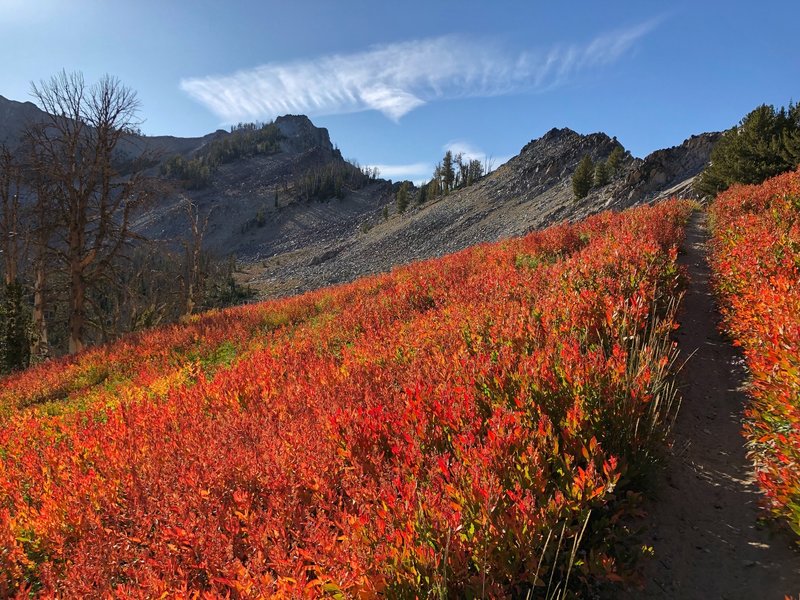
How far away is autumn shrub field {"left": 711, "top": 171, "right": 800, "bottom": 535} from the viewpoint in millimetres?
2768

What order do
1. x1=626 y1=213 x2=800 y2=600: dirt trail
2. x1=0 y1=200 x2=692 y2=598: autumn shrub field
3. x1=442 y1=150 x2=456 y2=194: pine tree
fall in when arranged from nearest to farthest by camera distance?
1. x1=0 y1=200 x2=692 y2=598: autumn shrub field
2. x1=626 y1=213 x2=800 y2=600: dirt trail
3. x1=442 y1=150 x2=456 y2=194: pine tree

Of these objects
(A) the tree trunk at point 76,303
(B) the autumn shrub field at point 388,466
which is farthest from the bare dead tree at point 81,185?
(B) the autumn shrub field at point 388,466

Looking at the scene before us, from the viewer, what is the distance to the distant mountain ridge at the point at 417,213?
44875 millimetres

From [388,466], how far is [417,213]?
8581 centimetres

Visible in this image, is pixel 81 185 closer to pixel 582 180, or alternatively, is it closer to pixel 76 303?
pixel 76 303

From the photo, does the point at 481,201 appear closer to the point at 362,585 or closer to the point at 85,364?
the point at 85,364

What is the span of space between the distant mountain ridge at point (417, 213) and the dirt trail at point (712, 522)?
672 inches

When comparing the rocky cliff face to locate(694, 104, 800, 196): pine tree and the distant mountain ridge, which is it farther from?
locate(694, 104, 800, 196): pine tree

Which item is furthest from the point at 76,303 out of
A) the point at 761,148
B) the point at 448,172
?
the point at 448,172

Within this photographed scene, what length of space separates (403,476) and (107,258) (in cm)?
1573

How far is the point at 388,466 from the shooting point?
3.00m

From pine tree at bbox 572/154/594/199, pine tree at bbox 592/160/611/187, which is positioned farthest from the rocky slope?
pine tree at bbox 572/154/594/199

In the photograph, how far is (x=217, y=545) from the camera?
8.28 ft

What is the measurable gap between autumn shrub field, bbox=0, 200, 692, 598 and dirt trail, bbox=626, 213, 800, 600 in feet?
0.98
